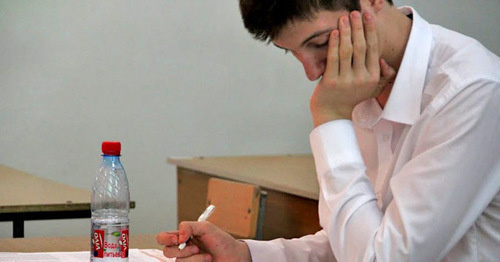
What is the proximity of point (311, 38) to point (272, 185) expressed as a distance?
5.18 feet

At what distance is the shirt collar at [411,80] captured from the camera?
1.36m

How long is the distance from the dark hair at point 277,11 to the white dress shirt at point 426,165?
0.15 meters

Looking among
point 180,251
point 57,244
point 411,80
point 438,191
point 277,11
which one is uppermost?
point 277,11

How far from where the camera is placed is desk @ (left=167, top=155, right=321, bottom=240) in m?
2.73

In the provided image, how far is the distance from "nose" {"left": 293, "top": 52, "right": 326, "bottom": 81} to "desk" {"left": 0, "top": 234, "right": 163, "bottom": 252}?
62 cm

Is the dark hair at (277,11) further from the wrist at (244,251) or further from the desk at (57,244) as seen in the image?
the desk at (57,244)

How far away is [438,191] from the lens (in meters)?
1.22

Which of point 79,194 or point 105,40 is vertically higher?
point 105,40

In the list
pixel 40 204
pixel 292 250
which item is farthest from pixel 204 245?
pixel 40 204

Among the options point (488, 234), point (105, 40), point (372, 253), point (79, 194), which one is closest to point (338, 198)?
point (372, 253)

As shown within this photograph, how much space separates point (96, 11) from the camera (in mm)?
4500

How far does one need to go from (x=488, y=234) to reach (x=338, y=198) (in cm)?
25

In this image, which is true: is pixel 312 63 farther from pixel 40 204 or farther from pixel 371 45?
pixel 40 204

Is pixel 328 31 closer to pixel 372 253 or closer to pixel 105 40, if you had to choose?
pixel 372 253
